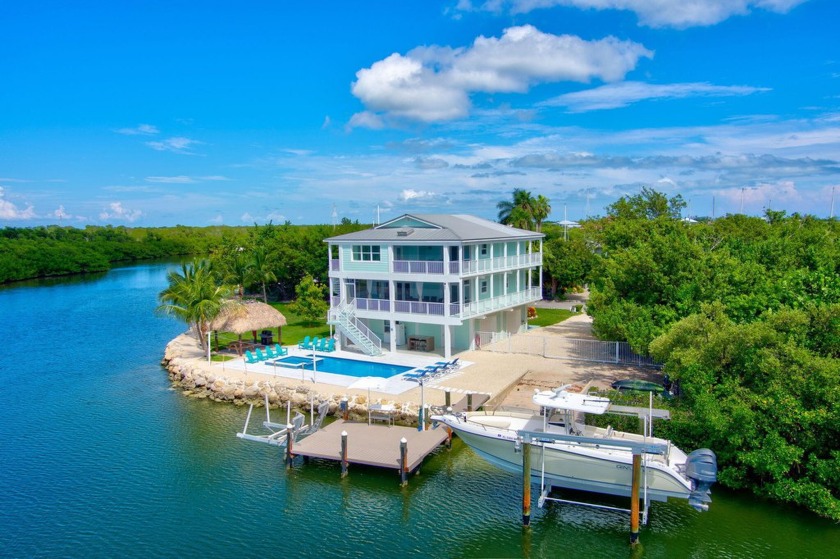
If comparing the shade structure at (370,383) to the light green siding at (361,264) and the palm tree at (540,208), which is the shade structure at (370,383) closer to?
the light green siding at (361,264)

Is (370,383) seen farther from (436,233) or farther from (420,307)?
(436,233)

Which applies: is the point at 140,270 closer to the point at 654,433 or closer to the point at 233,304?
the point at 233,304

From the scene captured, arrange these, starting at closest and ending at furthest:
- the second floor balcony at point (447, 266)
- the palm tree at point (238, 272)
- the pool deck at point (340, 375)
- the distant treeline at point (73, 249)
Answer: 1. the pool deck at point (340, 375)
2. the second floor balcony at point (447, 266)
3. the palm tree at point (238, 272)
4. the distant treeline at point (73, 249)

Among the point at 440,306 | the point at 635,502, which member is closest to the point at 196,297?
the point at 440,306

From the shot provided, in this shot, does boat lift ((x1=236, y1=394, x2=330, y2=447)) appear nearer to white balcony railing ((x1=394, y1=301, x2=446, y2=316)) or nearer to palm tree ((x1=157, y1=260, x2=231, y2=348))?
white balcony railing ((x1=394, y1=301, x2=446, y2=316))

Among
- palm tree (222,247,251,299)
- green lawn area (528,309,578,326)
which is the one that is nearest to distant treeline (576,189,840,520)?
green lawn area (528,309,578,326)

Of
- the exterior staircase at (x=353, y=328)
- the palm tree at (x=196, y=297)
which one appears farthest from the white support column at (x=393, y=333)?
the palm tree at (x=196, y=297)
